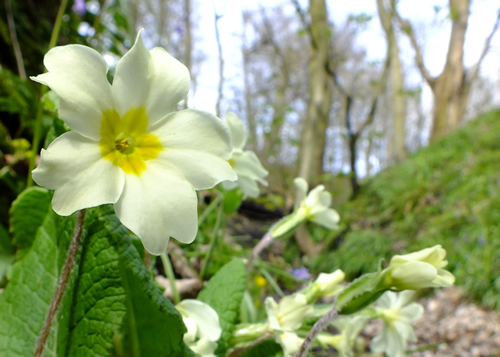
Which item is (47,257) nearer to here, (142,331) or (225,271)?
(142,331)

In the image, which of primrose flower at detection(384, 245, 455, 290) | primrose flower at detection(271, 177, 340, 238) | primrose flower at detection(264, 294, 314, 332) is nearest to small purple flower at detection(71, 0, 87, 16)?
primrose flower at detection(271, 177, 340, 238)

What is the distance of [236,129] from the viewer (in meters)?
0.70

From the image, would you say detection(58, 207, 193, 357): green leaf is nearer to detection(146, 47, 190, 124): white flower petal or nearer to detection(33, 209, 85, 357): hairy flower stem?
detection(33, 209, 85, 357): hairy flower stem

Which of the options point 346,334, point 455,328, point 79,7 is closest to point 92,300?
point 346,334

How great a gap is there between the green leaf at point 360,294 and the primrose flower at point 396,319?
0.21m

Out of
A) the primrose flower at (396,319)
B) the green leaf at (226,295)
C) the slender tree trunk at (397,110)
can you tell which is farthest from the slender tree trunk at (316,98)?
the green leaf at (226,295)

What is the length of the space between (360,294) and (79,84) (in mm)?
422

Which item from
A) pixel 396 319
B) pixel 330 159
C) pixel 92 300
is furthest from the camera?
pixel 330 159

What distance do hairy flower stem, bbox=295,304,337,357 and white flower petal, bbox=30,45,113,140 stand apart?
0.36 meters

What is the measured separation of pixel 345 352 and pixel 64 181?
1.87 feet

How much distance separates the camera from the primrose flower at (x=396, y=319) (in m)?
0.69

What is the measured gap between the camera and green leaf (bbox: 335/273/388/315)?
1.58ft

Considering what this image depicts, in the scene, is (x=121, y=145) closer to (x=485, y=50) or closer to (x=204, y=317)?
(x=204, y=317)

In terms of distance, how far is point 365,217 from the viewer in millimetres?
3133
